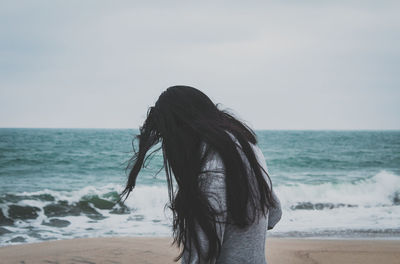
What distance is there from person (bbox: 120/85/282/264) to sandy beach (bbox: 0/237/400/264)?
343cm

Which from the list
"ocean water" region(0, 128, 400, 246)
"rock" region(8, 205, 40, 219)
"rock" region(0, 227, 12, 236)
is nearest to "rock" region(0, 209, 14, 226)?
"ocean water" region(0, 128, 400, 246)

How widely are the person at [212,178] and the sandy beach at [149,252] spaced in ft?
11.3

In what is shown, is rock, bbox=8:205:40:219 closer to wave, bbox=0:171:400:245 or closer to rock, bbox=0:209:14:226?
wave, bbox=0:171:400:245

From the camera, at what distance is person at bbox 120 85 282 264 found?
1.50 meters

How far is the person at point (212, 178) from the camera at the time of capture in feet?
4.93

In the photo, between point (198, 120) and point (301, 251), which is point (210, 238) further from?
point (301, 251)

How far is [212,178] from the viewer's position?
4.90 feet

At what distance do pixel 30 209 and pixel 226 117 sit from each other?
8536mm

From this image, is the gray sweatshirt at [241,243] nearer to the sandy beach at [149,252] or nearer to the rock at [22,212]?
the sandy beach at [149,252]

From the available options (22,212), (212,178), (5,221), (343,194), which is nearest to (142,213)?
(22,212)

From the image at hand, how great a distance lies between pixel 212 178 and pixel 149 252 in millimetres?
3970

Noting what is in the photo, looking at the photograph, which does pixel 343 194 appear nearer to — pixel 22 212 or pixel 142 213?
pixel 142 213

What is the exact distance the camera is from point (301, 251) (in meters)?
5.50

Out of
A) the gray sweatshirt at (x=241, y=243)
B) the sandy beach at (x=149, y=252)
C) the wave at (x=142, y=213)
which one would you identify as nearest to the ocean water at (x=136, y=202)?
the wave at (x=142, y=213)
